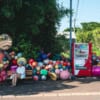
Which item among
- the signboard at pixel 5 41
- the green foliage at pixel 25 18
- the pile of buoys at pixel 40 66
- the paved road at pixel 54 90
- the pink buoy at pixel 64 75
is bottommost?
the paved road at pixel 54 90

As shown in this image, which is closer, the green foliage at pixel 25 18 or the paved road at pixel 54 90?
the paved road at pixel 54 90

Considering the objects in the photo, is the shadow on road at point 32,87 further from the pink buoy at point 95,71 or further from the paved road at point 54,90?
the pink buoy at point 95,71

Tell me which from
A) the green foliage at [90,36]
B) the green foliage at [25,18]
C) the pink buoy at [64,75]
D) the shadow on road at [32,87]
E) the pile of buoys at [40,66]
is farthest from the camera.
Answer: the green foliage at [90,36]

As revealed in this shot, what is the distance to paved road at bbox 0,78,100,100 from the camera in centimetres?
1344

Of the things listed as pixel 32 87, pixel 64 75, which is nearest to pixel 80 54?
pixel 64 75

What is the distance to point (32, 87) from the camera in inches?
618

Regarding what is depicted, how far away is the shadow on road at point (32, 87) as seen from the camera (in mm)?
14455

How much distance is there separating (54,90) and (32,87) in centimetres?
119

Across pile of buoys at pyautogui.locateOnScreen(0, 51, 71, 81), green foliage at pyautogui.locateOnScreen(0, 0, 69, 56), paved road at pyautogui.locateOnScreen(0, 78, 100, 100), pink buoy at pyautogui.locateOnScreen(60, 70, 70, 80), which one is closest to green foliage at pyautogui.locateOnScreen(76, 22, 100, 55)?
green foliage at pyautogui.locateOnScreen(0, 0, 69, 56)

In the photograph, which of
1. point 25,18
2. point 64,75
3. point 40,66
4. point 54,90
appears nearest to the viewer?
point 54,90

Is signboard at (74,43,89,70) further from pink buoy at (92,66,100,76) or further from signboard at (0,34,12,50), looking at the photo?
signboard at (0,34,12,50)

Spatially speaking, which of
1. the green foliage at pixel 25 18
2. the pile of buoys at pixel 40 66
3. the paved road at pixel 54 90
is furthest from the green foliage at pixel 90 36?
the paved road at pixel 54 90

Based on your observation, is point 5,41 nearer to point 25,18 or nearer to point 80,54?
point 25,18

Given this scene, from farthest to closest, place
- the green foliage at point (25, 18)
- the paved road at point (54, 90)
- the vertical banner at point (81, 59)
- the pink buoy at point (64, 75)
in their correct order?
the vertical banner at point (81, 59), the green foliage at point (25, 18), the pink buoy at point (64, 75), the paved road at point (54, 90)
